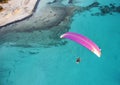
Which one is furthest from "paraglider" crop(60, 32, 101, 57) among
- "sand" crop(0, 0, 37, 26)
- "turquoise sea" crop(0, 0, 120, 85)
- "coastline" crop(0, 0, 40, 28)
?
"sand" crop(0, 0, 37, 26)

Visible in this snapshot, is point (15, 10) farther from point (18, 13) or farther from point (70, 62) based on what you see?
point (70, 62)

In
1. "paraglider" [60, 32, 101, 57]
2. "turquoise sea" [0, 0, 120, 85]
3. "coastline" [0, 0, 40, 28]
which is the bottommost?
"turquoise sea" [0, 0, 120, 85]

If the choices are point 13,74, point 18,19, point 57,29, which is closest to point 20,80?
point 13,74

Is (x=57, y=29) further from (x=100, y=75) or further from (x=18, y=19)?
(x=100, y=75)

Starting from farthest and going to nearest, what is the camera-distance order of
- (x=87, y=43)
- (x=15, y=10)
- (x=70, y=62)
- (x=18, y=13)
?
(x=15, y=10) < (x=18, y=13) < (x=70, y=62) < (x=87, y=43)

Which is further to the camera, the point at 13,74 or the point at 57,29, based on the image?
the point at 57,29

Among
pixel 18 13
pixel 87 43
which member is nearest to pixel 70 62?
pixel 87 43

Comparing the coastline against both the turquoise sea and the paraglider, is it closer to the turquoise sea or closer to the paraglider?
the turquoise sea

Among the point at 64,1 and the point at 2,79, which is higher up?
the point at 64,1
